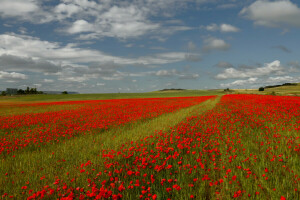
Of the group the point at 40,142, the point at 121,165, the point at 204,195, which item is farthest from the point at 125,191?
the point at 40,142

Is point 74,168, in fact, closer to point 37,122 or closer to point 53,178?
point 53,178

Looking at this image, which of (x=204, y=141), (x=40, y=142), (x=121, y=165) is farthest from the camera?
(x=40, y=142)

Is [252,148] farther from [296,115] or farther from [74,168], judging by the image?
[296,115]

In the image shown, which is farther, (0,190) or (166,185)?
(0,190)

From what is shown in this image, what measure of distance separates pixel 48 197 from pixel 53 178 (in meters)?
0.90

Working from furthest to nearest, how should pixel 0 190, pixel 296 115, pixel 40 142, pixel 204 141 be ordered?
pixel 296 115, pixel 40 142, pixel 204 141, pixel 0 190

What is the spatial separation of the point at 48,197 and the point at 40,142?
20.3ft

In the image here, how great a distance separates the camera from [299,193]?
11.3 ft

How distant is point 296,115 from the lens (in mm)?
11953

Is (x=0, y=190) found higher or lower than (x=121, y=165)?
lower

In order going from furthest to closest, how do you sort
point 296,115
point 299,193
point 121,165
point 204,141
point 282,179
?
point 296,115 < point 204,141 < point 121,165 < point 282,179 < point 299,193

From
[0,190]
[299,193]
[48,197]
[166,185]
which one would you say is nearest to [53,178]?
[48,197]

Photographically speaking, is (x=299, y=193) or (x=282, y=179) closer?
(x=299, y=193)

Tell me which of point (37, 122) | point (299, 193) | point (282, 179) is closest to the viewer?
point (299, 193)
